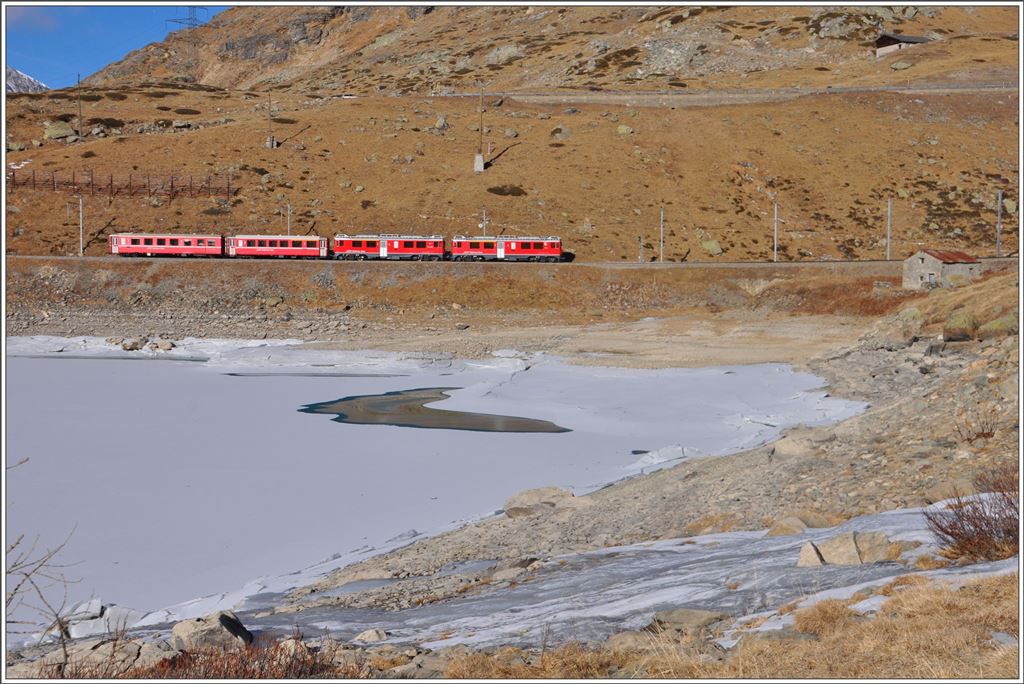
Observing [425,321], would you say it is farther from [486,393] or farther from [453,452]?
[453,452]

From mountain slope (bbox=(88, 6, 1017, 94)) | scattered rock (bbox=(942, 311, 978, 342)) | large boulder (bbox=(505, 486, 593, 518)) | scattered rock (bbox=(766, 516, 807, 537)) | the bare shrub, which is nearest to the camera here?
the bare shrub

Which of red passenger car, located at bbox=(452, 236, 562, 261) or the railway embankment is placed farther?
red passenger car, located at bbox=(452, 236, 562, 261)

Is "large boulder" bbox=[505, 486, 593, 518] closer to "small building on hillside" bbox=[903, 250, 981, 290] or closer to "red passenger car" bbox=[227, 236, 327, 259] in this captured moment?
"small building on hillside" bbox=[903, 250, 981, 290]

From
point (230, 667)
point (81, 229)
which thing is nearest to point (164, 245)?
point (81, 229)

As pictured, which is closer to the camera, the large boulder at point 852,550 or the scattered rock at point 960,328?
the large boulder at point 852,550

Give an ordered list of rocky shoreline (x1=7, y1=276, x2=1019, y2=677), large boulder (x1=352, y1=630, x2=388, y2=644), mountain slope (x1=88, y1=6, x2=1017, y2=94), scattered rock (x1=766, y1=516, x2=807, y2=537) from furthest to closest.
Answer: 1. mountain slope (x1=88, y1=6, x2=1017, y2=94)
2. rocky shoreline (x1=7, y1=276, x2=1019, y2=677)
3. scattered rock (x1=766, y1=516, x2=807, y2=537)
4. large boulder (x1=352, y1=630, x2=388, y2=644)

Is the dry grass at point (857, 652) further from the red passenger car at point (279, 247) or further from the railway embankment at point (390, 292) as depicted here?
the red passenger car at point (279, 247)

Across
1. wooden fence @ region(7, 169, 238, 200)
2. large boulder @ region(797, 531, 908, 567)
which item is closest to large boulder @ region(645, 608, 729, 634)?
large boulder @ region(797, 531, 908, 567)

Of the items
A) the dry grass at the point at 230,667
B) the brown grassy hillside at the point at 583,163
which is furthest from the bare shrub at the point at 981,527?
the brown grassy hillside at the point at 583,163
